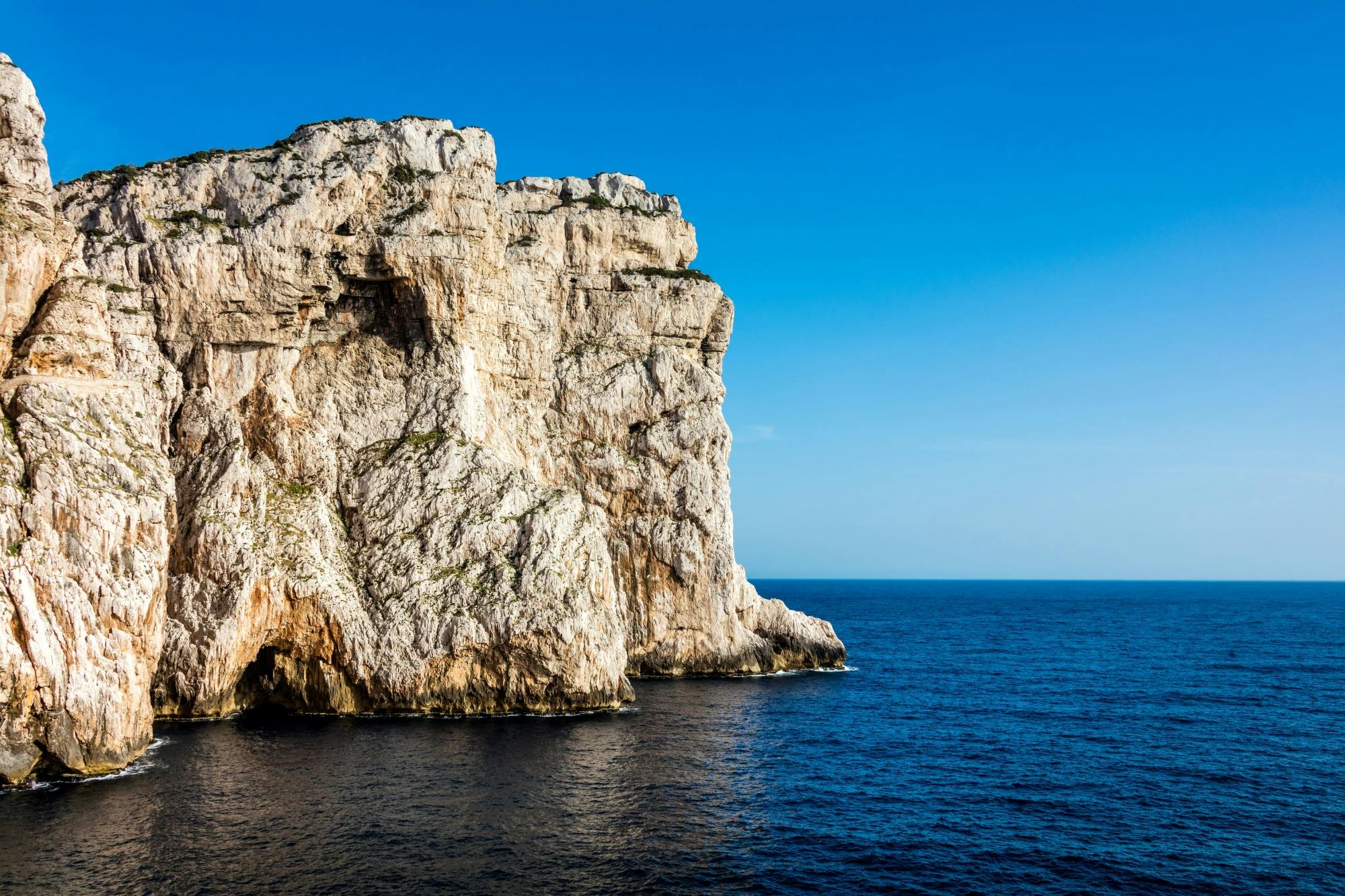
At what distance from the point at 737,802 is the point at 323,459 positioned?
33.9m

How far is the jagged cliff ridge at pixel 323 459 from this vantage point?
126 ft

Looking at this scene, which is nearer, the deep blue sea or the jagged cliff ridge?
the deep blue sea

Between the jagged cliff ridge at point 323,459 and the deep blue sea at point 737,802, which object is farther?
the jagged cliff ridge at point 323,459

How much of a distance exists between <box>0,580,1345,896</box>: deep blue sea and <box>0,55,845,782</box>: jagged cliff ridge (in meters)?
3.41

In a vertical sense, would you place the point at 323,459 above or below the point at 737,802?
above

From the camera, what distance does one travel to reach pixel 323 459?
189 feet

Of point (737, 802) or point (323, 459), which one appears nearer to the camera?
point (737, 802)

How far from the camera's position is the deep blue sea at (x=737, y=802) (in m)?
29.7

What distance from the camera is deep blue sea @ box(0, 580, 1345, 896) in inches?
1168

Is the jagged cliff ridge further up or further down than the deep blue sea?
further up

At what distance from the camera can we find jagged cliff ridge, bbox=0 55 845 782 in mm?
38344

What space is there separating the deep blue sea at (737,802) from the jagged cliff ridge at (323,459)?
3414 mm

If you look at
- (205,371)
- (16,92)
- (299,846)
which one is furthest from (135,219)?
(299,846)

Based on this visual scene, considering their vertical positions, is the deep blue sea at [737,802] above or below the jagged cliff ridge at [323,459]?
below
